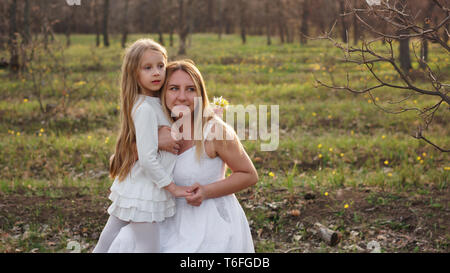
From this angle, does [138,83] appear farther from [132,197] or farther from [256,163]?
[256,163]

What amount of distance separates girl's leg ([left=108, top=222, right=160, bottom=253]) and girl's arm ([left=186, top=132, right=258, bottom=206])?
272 mm

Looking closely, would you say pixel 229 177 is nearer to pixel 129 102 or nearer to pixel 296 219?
pixel 129 102

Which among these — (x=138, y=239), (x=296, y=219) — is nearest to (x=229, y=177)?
(x=138, y=239)

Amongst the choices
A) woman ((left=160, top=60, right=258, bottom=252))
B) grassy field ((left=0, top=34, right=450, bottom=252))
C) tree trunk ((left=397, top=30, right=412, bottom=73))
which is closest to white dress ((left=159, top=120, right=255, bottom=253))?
woman ((left=160, top=60, right=258, bottom=252))

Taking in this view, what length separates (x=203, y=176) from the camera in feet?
8.70

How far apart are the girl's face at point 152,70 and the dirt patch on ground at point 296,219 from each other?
2083mm

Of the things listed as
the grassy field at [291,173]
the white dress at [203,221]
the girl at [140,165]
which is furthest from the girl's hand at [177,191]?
the grassy field at [291,173]

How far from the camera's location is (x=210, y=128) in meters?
2.64

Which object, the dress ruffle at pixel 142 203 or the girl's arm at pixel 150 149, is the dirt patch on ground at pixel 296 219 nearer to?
the dress ruffle at pixel 142 203

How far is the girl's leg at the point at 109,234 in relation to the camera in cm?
267

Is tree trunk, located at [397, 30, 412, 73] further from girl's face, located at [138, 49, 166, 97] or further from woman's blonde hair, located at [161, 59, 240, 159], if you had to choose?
girl's face, located at [138, 49, 166, 97]

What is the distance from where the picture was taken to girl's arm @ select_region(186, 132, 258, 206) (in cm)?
256

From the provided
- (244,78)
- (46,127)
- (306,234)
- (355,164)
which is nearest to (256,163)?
(355,164)
